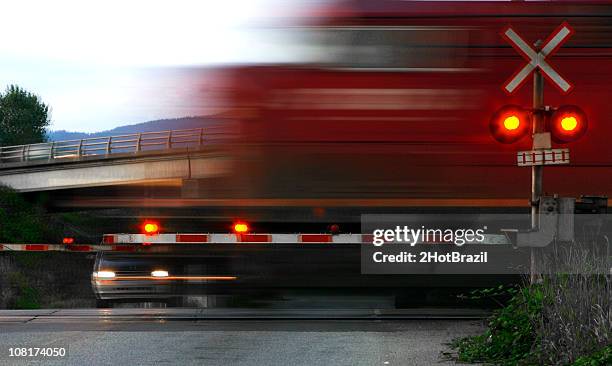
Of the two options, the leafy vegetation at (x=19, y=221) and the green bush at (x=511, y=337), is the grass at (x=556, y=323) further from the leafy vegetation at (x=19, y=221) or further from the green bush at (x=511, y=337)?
the leafy vegetation at (x=19, y=221)

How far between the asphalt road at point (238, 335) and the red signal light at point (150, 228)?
1.23m

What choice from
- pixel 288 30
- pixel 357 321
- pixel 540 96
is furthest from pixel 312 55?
pixel 357 321

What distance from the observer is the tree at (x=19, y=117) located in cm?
8256

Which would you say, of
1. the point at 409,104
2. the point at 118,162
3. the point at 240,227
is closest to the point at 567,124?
the point at 409,104

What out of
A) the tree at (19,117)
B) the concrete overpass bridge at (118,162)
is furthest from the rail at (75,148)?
the tree at (19,117)

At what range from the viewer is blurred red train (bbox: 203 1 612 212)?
10.5 m

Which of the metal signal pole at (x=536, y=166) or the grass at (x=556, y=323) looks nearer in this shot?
the grass at (x=556, y=323)

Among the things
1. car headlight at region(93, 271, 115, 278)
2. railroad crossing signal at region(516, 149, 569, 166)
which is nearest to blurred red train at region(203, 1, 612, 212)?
railroad crossing signal at region(516, 149, 569, 166)

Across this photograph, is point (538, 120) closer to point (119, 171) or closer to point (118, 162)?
point (119, 171)

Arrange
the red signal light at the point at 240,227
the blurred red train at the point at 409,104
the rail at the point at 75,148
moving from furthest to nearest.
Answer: the rail at the point at 75,148, the red signal light at the point at 240,227, the blurred red train at the point at 409,104

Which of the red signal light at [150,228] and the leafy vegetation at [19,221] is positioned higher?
the leafy vegetation at [19,221]

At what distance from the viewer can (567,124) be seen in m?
9.21

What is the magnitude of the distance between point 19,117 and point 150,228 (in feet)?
249

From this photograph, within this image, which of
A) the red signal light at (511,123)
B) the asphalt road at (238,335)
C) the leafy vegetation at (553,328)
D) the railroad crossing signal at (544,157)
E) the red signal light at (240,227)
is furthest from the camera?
the red signal light at (240,227)
